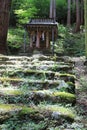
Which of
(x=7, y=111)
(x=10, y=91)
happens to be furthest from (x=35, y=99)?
(x=7, y=111)

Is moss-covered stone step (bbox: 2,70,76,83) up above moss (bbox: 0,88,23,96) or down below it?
below

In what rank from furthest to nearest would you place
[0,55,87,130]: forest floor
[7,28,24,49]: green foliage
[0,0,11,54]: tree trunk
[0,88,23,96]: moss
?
1. [7,28,24,49]: green foliage
2. [0,0,11,54]: tree trunk
3. [0,88,23,96]: moss
4. [0,55,87,130]: forest floor

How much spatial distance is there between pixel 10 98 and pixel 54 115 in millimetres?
908

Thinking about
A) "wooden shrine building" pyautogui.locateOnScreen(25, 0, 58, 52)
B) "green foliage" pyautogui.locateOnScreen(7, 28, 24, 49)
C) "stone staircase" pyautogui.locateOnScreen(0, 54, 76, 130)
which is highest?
"stone staircase" pyautogui.locateOnScreen(0, 54, 76, 130)

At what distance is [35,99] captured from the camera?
4754 millimetres

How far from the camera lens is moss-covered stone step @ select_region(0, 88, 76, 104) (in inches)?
186

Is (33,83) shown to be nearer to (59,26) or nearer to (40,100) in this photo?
(40,100)

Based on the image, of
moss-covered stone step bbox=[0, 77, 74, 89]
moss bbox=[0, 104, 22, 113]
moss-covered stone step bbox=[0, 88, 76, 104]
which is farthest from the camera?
moss-covered stone step bbox=[0, 77, 74, 89]

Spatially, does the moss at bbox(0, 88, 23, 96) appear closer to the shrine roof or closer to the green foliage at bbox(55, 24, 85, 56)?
the shrine roof

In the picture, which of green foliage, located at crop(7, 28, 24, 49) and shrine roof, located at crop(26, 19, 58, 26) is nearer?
shrine roof, located at crop(26, 19, 58, 26)

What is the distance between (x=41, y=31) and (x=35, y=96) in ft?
37.9

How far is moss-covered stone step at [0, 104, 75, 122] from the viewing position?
4.05m

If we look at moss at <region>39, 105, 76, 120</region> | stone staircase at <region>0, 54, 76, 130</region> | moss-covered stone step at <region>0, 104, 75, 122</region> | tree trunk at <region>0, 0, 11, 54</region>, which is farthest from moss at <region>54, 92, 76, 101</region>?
tree trunk at <region>0, 0, 11, 54</region>

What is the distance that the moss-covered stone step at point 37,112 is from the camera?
4.05 meters
